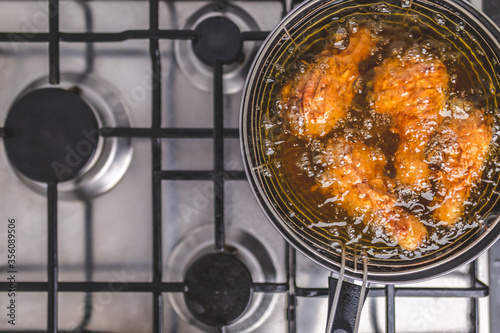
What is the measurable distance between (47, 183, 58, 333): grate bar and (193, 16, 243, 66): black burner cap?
256 mm

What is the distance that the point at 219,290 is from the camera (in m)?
0.56

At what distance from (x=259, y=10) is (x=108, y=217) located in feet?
1.16

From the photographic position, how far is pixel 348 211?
1.60 ft

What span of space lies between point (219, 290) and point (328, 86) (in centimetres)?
28

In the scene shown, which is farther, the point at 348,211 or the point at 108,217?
the point at 108,217

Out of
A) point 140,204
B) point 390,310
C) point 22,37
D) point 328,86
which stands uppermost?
point 22,37

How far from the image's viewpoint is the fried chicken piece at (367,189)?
0.48 metres

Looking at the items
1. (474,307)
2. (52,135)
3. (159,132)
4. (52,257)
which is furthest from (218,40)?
(474,307)

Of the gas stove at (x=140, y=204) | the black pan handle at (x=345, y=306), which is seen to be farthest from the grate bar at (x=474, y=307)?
the black pan handle at (x=345, y=306)

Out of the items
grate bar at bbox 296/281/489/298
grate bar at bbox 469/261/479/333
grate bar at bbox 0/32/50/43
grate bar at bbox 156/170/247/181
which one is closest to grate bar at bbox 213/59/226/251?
grate bar at bbox 156/170/247/181

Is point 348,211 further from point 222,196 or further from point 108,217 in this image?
point 108,217

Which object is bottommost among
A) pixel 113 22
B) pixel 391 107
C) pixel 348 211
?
pixel 348 211

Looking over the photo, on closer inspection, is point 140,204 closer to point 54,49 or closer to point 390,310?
point 54,49

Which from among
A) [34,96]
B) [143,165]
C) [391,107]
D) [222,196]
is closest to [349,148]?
[391,107]
